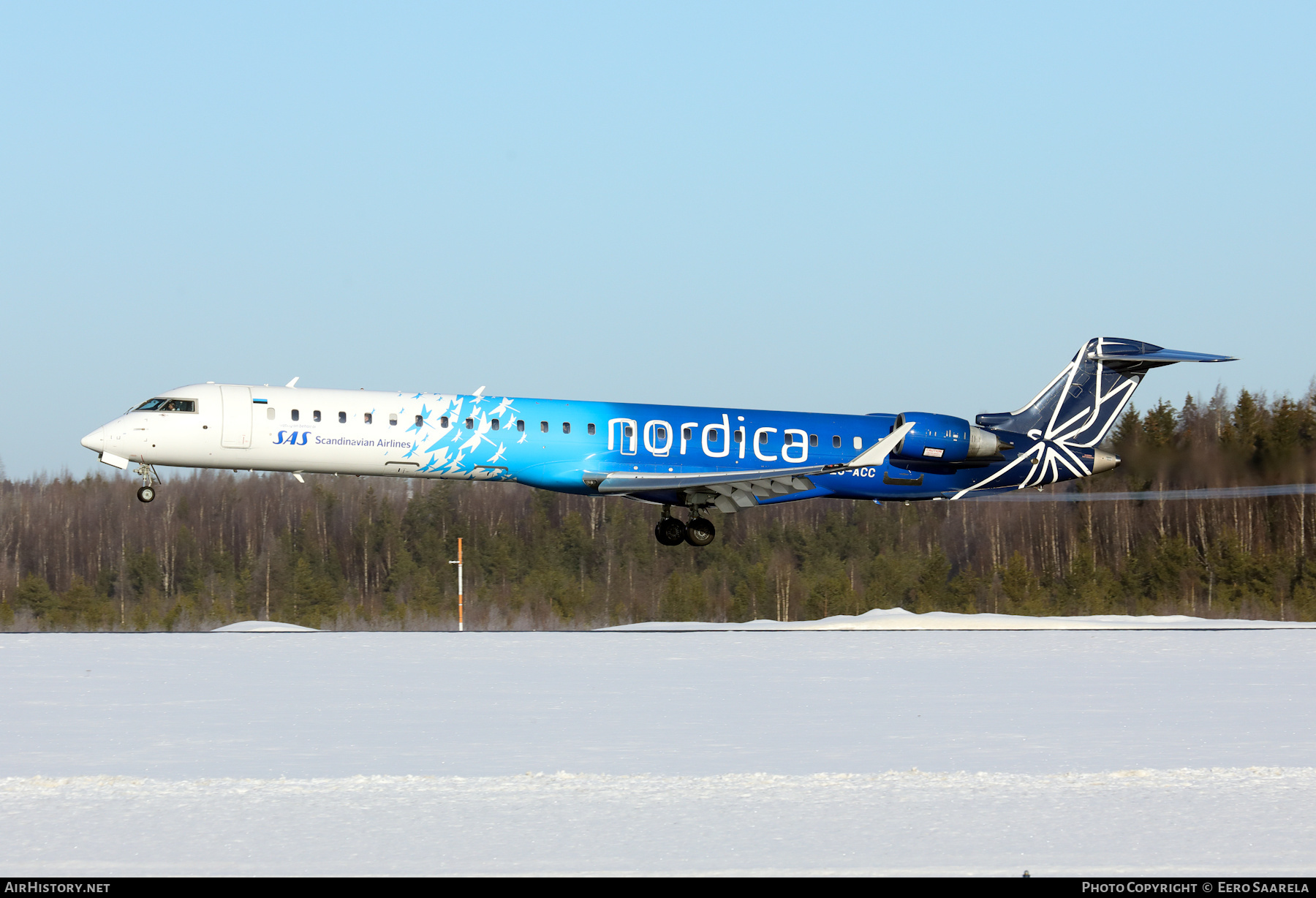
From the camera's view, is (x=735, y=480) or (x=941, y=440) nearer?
(x=735, y=480)

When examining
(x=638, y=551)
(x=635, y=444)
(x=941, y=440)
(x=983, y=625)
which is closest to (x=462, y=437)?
(x=635, y=444)

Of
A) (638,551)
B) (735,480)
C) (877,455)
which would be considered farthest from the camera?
(638,551)

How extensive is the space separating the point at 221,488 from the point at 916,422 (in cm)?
6351

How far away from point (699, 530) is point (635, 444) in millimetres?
2643

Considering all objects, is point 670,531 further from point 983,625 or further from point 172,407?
point 172,407

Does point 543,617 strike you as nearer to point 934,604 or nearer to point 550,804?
point 934,604

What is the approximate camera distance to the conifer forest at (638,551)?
45.2 meters

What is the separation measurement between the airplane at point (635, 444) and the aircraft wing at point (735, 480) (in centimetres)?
4

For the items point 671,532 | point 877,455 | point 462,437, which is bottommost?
point 671,532

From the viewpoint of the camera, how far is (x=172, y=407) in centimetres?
2753

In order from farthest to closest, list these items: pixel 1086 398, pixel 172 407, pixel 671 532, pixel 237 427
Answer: pixel 1086 398 < pixel 671 532 < pixel 172 407 < pixel 237 427

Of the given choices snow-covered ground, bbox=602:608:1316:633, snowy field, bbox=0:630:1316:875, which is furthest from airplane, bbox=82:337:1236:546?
snowy field, bbox=0:630:1316:875

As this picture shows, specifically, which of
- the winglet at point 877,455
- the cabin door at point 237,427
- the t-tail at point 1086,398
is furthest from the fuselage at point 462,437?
the t-tail at point 1086,398

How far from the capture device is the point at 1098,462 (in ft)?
114
